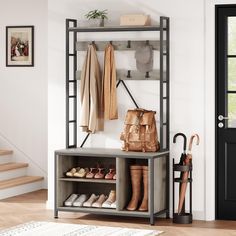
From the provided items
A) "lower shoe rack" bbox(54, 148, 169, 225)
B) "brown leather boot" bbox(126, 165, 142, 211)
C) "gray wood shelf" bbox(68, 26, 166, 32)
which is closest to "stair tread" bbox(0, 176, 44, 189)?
"lower shoe rack" bbox(54, 148, 169, 225)

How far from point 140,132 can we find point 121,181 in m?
0.51

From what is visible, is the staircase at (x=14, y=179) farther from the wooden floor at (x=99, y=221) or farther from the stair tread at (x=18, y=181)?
the wooden floor at (x=99, y=221)

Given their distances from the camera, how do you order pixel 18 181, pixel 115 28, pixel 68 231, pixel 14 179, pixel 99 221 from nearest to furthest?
pixel 68 231 < pixel 99 221 < pixel 115 28 < pixel 18 181 < pixel 14 179

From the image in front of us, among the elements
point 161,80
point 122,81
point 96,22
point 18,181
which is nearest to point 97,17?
point 96,22

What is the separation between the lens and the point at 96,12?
767 centimetres

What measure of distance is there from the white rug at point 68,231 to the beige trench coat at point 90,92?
1.11 metres

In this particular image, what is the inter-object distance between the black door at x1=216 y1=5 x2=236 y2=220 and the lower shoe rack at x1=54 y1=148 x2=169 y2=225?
56cm

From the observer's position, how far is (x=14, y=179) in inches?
364

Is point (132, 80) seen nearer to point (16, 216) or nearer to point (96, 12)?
point (96, 12)

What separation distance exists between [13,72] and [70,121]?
223cm

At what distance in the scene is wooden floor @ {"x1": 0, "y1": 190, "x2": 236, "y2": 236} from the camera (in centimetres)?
686

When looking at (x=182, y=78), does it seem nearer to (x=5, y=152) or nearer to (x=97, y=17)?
(x=97, y=17)

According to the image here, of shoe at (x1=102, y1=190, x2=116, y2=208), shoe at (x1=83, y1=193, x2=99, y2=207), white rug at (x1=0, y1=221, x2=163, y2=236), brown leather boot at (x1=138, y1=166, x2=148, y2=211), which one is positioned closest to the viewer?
white rug at (x1=0, y1=221, x2=163, y2=236)

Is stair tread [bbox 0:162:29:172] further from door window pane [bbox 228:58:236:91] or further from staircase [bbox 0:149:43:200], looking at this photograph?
door window pane [bbox 228:58:236:91]
